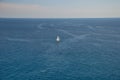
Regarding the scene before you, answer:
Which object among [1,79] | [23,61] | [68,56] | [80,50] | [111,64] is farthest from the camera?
[80,50]

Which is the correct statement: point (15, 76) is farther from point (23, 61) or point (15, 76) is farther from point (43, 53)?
point (43, 53)

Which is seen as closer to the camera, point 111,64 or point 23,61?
point 111,64

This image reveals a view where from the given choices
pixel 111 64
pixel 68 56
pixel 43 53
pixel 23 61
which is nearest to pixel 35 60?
pixel 23 61

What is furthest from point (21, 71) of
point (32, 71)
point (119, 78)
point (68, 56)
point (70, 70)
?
point (119, 78)

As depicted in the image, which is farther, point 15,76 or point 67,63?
point 67,63

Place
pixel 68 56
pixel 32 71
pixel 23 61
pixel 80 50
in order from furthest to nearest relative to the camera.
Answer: pixel 80 50 → pixel 68 56 → pixel 23 61 → pixel 32 71

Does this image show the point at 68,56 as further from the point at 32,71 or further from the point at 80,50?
the point at 32,71

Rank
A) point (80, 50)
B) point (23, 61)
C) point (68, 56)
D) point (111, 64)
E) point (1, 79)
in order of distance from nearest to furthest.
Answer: point (1, 79) → point (111, 64) → point (23, 61) → point (68, 56) → point (80, 50)

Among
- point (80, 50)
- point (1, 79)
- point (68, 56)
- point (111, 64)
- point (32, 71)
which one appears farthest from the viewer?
point (80, 50)

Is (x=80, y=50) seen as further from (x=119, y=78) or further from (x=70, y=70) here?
(x=119, y=78)
